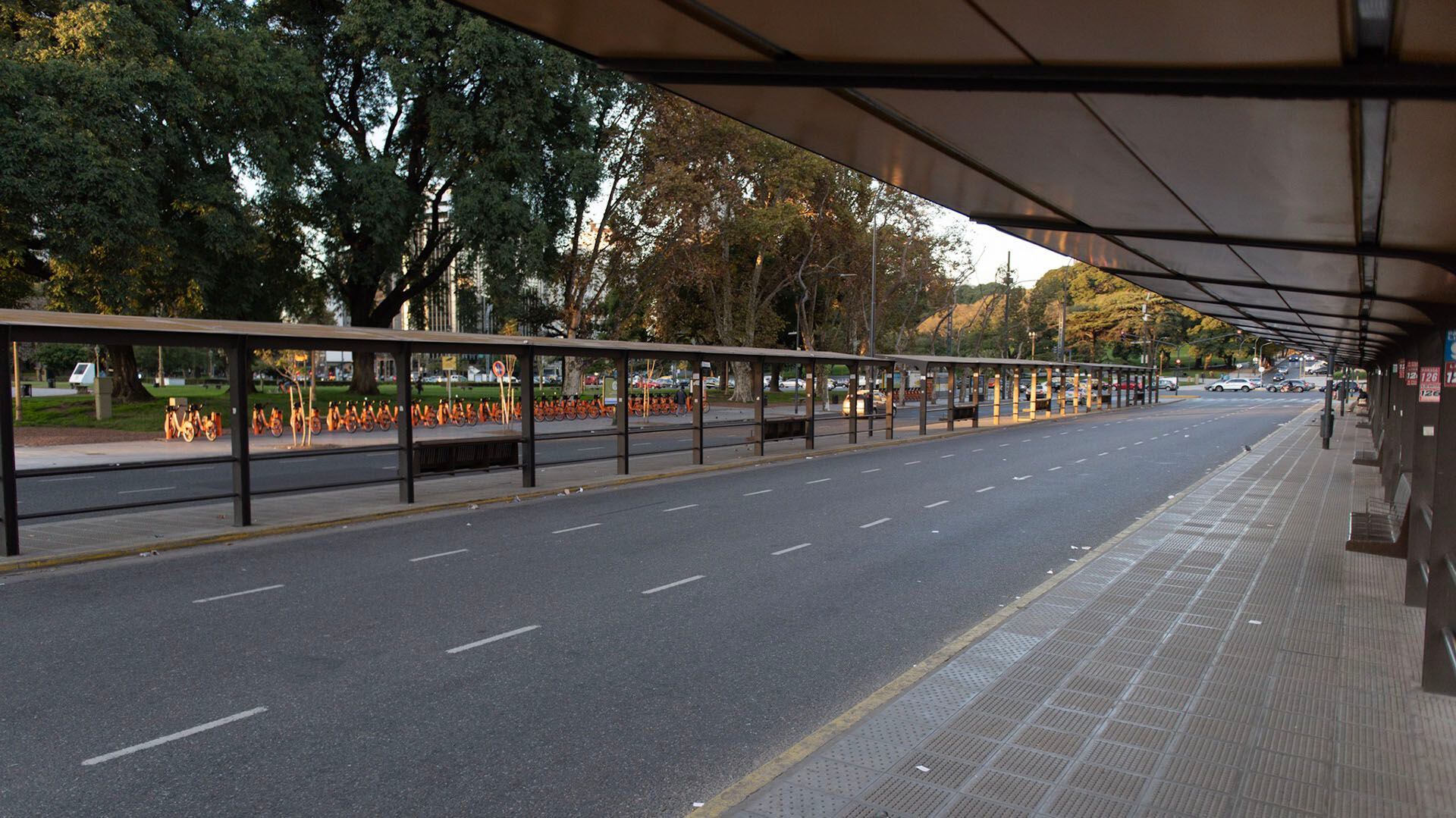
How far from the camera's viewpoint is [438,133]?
93.9 ft

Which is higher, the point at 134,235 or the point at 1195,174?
the point at 134,235

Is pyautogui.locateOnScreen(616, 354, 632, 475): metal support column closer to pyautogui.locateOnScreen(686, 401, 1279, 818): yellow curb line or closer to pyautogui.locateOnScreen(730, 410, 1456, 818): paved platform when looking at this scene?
pyautogui.locateOnScreen(686, 401, 1279, 818): yellow curb line

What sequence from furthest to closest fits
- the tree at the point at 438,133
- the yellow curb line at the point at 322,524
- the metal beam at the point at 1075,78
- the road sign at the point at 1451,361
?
the tree at the point at 438,133, the yellow curb line at the point at 322,524, the road sign at the point at 1451,361, the metal beam at the point at 1075,78

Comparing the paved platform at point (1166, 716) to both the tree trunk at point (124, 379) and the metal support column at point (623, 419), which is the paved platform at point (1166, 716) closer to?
the metal support column at point (623, 419)

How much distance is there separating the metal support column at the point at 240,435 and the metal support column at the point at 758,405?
448 inches

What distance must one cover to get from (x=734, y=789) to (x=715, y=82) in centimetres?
320

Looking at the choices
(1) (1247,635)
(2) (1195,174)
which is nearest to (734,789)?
(2) (1195,174)

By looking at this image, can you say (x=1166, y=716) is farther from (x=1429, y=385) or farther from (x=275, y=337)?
(x=275, y=337)

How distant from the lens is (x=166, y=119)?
872 inches

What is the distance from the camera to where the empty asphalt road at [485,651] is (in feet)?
13.2

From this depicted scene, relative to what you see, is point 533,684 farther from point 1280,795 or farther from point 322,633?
point 1280,795

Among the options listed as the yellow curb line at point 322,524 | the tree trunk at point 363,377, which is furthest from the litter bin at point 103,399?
the yellow curb line at point 322,524

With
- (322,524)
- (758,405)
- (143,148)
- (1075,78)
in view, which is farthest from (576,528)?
(143,148)

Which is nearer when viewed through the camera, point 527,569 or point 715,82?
point 715,82
